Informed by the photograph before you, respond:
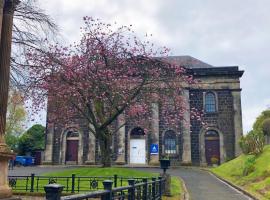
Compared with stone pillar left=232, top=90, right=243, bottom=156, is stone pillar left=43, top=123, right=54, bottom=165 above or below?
below

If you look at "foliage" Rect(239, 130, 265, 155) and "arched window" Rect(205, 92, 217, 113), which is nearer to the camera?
"foliage" Rect(239, 130, 265, 155)

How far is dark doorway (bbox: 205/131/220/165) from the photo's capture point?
3378 cm

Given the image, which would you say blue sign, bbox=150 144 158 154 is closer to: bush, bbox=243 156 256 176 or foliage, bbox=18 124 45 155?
bush, bbox=243 156 256 176

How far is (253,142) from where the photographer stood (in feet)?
74.7

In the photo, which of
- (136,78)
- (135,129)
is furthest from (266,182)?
(135,129)

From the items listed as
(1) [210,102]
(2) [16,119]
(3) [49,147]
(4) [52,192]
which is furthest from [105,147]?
(2) [16,119]

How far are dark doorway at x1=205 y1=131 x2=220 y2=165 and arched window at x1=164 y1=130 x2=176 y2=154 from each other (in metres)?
3.38

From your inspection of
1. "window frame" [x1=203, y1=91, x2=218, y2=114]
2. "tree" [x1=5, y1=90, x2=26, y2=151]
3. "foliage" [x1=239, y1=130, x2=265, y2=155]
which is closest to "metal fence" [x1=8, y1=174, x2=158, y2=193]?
"foliage" [x1=239, y1=130, x2=265, y2=155]

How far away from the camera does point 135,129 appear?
3559 cm

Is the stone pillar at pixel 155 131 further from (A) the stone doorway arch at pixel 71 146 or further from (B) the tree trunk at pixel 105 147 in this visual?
(B) the tree trunk at pixel 105 147

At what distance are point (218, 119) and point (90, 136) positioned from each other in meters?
13.7

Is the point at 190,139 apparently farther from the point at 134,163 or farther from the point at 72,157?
the point at 72,157

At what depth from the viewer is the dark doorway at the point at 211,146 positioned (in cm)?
3378

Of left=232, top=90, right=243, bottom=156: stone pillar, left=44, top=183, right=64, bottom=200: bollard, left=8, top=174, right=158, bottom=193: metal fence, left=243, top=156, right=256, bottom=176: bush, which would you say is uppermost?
left=232, top=90, right=243, bottom=156: stone pillar
